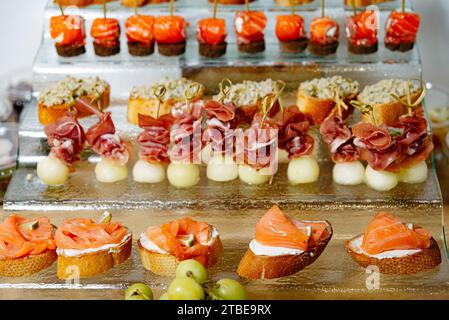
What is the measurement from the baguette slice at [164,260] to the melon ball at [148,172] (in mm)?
345

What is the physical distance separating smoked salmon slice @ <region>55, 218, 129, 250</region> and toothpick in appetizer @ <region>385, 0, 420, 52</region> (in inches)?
51.7

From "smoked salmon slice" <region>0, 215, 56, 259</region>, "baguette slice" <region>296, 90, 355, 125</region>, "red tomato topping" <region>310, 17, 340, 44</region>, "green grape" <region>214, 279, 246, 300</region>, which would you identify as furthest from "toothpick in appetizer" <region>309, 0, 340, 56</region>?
"green grape" <region>214, 279, 246, 300</region>

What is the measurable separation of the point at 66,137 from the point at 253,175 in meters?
0.70

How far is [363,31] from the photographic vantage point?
3.30 metres

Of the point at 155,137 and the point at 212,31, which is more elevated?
the point at 212,31

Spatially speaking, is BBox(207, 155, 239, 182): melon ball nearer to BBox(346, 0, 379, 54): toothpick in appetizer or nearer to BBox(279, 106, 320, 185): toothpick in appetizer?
BBox(279, 106, 320, 185): toothpick in appetizer

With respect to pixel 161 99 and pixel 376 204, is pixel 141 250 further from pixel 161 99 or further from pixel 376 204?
pixel 376 204

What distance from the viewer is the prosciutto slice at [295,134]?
3.07 meters

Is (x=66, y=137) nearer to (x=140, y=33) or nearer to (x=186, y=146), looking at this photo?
(x=186, y=146)

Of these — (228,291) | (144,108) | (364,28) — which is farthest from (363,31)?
(228,291)

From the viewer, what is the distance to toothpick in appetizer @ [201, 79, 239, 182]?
3057 mm

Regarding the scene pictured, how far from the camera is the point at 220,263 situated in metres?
2.86

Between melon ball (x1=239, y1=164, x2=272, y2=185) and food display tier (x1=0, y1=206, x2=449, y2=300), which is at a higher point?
melon ball (x1=239, y1=164, x2=272, y2=185)
